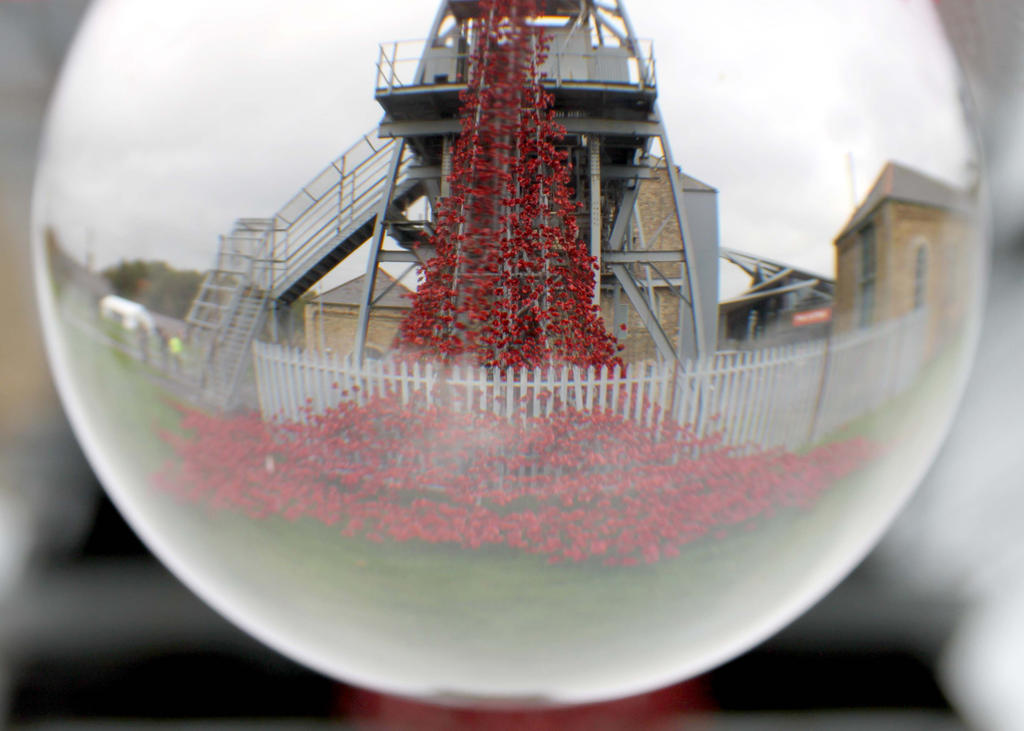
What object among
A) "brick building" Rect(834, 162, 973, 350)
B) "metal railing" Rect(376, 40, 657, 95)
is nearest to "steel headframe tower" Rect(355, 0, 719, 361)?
"metal railing" Rect(376, 40, 657, 95)

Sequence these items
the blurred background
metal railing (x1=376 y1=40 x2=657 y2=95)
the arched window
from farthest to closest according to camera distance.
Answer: the blurred background
the arched window
metal railing (x1=376 y1=40 x2=657 y2=95)

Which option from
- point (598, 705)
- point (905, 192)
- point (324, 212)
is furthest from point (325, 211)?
point (598, 705)

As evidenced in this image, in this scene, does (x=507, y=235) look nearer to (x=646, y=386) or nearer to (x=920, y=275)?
(x=646, y=386)

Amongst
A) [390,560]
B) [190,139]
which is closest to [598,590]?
[390,560]

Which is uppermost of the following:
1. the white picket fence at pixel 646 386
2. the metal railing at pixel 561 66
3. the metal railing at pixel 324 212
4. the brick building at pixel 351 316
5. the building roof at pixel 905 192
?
the metal railing at pixel 561 66

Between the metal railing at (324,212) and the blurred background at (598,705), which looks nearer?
the metal railing at (324,212)

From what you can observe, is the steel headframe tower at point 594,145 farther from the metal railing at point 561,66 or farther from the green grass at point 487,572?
the green grass at point 487,572

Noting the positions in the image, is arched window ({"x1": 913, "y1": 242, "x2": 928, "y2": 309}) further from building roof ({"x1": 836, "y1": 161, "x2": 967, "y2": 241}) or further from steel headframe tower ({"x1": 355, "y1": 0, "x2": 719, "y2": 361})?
steel headframe tower ({"x1": 355, "y1": 0, "x2": 719, "y2": 361})

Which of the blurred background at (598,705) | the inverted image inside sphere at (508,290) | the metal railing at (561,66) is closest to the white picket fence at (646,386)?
the inverted image inside sphere at (508,290)
